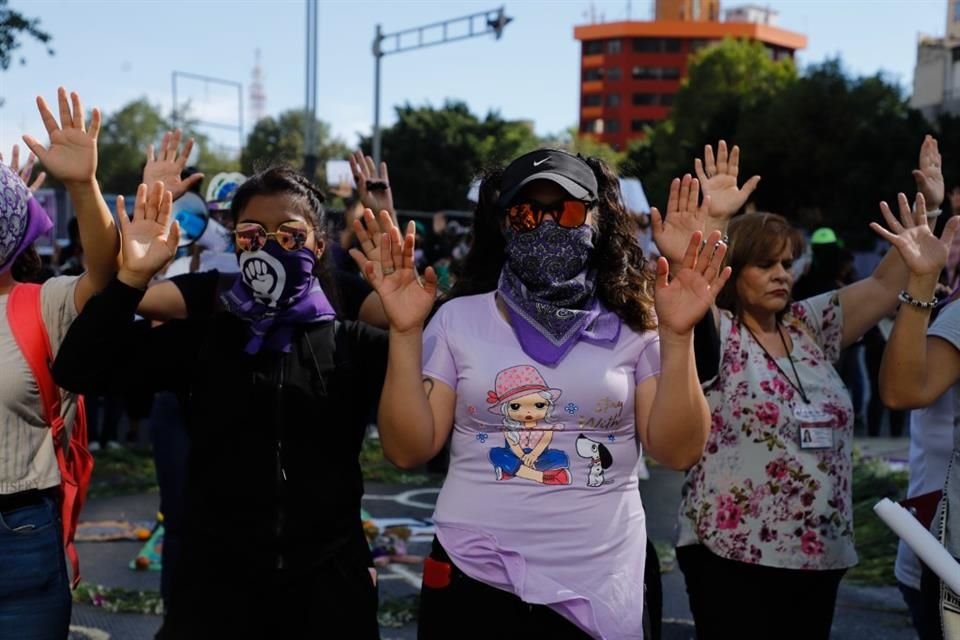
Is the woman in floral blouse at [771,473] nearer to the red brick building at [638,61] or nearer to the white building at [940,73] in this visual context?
the white building at [940,73]

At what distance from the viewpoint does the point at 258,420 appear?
10.2 ft

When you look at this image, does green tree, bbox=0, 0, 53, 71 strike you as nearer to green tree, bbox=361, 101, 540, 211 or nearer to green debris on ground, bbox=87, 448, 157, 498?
green debris on ground, bbox=87, 448, 157, 498

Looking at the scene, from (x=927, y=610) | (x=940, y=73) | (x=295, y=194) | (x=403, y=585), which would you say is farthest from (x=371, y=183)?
(x=940, y=73)

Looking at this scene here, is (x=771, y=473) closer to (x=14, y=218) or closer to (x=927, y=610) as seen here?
(x=927, y=610)

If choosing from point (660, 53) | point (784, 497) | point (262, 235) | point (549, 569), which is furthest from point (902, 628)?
point (660, 53)

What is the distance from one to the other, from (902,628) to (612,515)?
3.36 m

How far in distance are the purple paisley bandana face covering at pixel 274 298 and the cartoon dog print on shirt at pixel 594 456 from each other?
828 millimetres

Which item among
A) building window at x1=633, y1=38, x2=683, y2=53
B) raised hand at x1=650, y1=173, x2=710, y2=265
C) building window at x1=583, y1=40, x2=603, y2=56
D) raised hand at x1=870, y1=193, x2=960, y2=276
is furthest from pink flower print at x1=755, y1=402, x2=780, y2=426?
building window at x1=583, y1=40, x2=603, y2=56

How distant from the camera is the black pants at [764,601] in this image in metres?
3.69

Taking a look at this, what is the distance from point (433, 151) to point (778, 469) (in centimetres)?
5497

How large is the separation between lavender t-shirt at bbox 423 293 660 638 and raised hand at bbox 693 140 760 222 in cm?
71

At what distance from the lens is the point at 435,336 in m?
3.03

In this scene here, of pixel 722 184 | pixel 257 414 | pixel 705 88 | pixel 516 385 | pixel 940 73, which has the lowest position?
pixel 257 414

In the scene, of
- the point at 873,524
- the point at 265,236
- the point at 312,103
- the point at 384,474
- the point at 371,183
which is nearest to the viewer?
the point at 265,236
